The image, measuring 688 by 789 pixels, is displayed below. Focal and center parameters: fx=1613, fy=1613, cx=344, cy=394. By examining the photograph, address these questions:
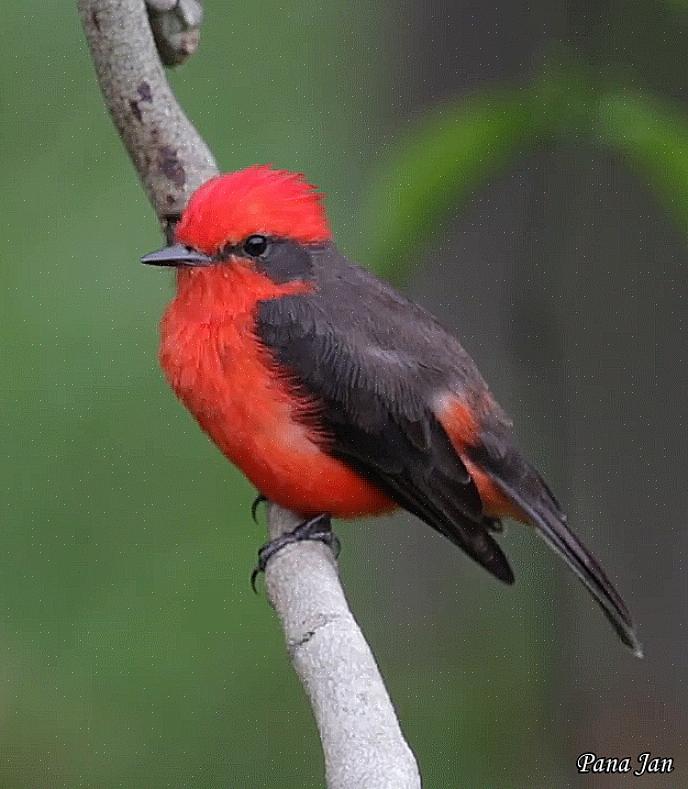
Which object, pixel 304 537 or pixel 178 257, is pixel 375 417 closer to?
pixel 304 537

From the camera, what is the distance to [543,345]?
471cm

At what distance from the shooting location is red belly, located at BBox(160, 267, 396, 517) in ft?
16.0

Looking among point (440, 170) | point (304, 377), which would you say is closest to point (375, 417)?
point (304, 377)

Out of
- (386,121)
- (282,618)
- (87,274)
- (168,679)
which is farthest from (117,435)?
(282,618)

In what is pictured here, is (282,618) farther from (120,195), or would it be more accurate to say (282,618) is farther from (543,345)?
(120,195)

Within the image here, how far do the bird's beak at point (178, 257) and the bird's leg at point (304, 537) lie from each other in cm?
85

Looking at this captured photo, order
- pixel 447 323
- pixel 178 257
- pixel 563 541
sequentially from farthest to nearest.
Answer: pixel 447 323 < pixel 563 541 < pixel 178 257

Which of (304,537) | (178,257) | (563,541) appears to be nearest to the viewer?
(304,537)

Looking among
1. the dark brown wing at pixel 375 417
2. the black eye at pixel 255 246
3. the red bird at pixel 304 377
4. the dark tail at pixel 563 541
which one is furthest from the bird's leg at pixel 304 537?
the black eye at pixel 255 246

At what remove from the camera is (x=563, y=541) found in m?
5.19

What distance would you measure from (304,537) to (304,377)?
54 cm

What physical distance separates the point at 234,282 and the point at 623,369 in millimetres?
1699

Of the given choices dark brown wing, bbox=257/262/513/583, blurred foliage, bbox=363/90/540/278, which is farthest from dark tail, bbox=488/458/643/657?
blurred foliage, bbox=363/90/540/278

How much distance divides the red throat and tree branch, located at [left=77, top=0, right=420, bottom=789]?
0.60ft
